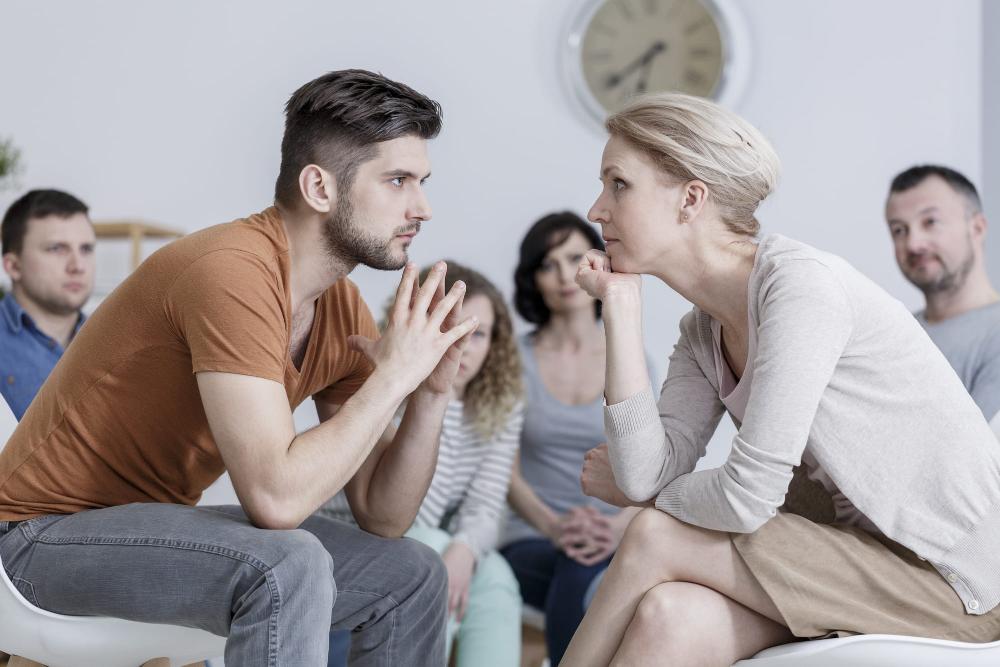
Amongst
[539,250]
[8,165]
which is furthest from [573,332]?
[8,165]

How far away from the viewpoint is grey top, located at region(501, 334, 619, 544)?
2199 millimetres

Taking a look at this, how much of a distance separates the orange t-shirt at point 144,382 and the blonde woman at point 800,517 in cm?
48

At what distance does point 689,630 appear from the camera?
1.13 meters

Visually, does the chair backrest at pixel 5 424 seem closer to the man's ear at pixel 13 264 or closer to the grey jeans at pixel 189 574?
the grey jeans at pixel 189 574

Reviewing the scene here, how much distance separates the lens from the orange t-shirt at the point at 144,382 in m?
1.22

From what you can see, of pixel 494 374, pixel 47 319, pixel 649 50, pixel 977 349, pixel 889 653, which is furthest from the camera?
pixel 649 50

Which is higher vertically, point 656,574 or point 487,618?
point 656,574

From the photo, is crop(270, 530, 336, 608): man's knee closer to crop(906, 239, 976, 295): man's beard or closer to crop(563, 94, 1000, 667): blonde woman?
crop(563, 94, 1000, 667): blonde woman

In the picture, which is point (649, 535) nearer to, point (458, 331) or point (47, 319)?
point (458, 331)

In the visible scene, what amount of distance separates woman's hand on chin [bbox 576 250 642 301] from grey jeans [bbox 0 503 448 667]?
492mm

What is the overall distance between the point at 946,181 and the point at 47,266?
2.10 metres

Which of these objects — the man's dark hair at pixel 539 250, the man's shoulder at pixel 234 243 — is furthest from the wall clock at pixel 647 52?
the man's shoulder at pixel 234 243

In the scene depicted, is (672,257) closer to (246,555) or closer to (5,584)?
(246,555)

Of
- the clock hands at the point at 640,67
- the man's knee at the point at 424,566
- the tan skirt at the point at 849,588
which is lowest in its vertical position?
the man's knee at the point at 424,566
